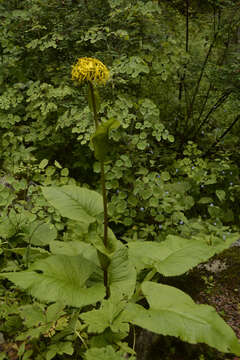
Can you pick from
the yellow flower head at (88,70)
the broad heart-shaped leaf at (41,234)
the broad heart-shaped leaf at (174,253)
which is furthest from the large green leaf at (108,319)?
the yellow flower head at (88,70)

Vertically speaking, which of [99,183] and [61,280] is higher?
[61,280]

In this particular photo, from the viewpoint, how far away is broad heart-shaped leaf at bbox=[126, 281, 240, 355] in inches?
51.5

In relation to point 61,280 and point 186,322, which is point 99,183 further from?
point 186,322

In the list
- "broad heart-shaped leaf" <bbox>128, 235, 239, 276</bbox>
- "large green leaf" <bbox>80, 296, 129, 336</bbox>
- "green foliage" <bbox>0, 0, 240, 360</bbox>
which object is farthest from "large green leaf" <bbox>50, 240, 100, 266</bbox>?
"large green leaf" <bbox>80, 296, 129, 336</bbox>

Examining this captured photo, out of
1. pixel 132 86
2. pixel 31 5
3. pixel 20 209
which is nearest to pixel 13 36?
pixel 31 5

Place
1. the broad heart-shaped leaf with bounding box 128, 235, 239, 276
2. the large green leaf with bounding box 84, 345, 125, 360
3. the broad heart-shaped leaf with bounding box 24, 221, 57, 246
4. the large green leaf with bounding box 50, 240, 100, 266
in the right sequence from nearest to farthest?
the large green leaf with bounding box 84, 345, 125, 360 → the broad heart-shaped leaf with bounding box 128, 235, 239, 276 → the large green leaf with bounding box 50, 240, 100, 266 → the broad heart-shaped leaf with bounding box 24, 221, 57, 246

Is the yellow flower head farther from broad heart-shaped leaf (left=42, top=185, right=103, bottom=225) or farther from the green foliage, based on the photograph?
broad heart-shaped leaf (left=42, top=185, right=103, bottom=225)

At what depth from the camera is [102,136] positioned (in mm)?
1359

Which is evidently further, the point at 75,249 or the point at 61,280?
the point at 75,249

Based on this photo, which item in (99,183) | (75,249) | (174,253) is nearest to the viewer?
(174,253)

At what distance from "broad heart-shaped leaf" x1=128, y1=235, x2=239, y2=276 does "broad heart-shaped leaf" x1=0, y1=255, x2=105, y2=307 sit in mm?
317

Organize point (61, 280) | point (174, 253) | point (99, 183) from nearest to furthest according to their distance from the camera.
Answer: point (61, 280)
point (174, 253)
point (99, 183)

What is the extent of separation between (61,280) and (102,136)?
0.79m

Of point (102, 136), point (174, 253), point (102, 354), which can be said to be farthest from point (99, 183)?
point (102, 354)
